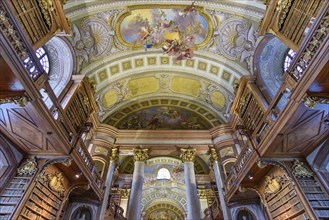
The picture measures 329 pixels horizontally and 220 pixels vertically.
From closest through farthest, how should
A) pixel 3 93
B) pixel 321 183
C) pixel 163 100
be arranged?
pixel 3 93
pixel 321 183
pixel 163 100

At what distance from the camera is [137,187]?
10258mm

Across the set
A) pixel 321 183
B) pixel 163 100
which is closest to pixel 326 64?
pixel 321 183

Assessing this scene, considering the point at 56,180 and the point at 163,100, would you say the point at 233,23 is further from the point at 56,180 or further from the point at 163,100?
the point at 56,180

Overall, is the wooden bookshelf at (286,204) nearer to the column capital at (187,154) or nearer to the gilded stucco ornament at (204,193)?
the column capital at (187,154)

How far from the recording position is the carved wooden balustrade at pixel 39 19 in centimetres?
633

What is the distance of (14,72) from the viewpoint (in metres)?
4.66

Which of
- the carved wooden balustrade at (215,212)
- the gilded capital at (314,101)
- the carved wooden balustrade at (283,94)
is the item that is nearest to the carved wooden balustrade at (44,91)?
the carved wooden balustrade at (283,94)

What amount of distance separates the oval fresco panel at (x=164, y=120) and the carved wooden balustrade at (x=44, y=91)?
4.06 m

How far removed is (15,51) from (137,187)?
25.9ft

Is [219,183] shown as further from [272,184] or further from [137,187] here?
[137,187]

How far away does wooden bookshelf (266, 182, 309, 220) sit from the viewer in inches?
246

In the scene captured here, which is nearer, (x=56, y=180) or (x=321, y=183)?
(x=321, y=183)

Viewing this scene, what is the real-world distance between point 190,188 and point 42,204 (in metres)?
6.32

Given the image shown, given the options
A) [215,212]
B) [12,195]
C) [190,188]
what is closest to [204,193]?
[215,212]
